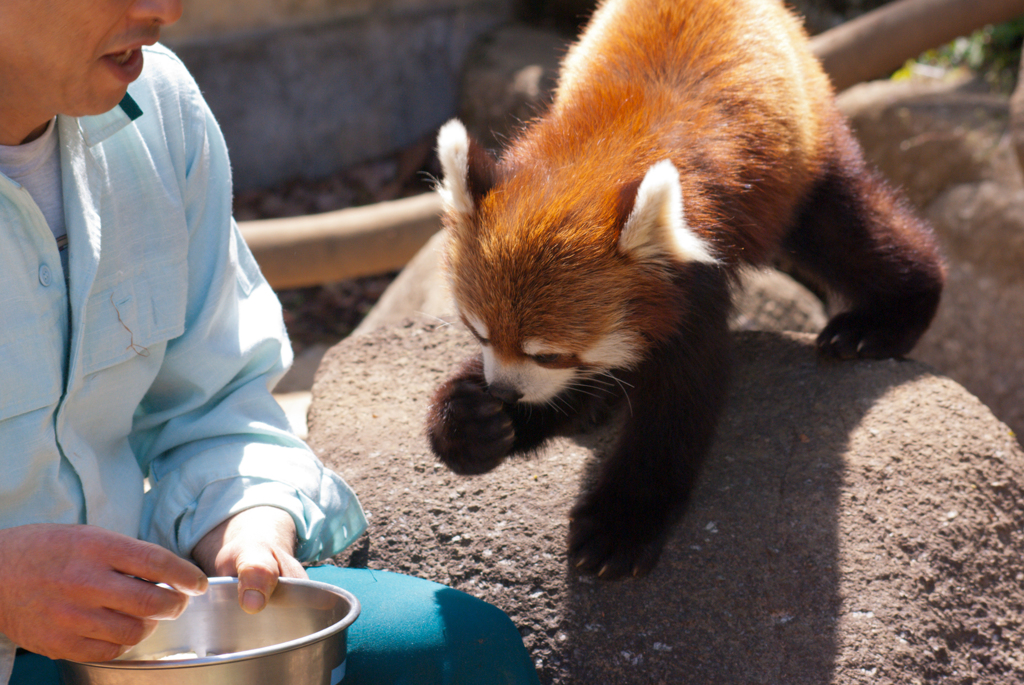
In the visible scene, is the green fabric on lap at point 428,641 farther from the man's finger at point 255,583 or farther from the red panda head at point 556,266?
the red panda head at point 556,266

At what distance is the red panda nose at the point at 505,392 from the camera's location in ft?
7.75

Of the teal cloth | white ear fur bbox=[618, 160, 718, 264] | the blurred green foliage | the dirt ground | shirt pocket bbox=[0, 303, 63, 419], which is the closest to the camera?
shirt pocket bbox=[0, 303, 63, 419]

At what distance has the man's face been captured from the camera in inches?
56.6

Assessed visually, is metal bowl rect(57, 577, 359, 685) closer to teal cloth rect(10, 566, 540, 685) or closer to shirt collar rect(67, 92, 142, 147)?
teal cloth rect(10, 566, 540, 685)

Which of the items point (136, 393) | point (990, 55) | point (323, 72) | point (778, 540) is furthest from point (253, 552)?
point (323, 72)

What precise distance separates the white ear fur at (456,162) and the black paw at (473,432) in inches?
19.7

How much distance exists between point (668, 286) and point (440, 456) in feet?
2.42

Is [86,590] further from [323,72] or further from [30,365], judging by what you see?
[323,72]

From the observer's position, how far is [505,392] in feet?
7.75

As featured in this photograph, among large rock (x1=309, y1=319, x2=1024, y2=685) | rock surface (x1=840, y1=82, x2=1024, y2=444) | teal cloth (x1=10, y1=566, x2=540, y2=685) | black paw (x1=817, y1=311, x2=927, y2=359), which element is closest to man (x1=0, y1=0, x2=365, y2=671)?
teal cloth (x1=10, y1=566, x2=540, y2=685)

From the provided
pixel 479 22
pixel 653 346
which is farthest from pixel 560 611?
pixel 479 22

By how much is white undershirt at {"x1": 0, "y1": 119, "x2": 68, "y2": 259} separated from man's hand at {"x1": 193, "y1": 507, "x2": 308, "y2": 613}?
23.5 inches

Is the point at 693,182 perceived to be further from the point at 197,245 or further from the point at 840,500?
the point at 197,245

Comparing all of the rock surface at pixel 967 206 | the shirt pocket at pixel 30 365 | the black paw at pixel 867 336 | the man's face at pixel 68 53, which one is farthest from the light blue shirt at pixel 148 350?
the rock surface at pixel 967 206
